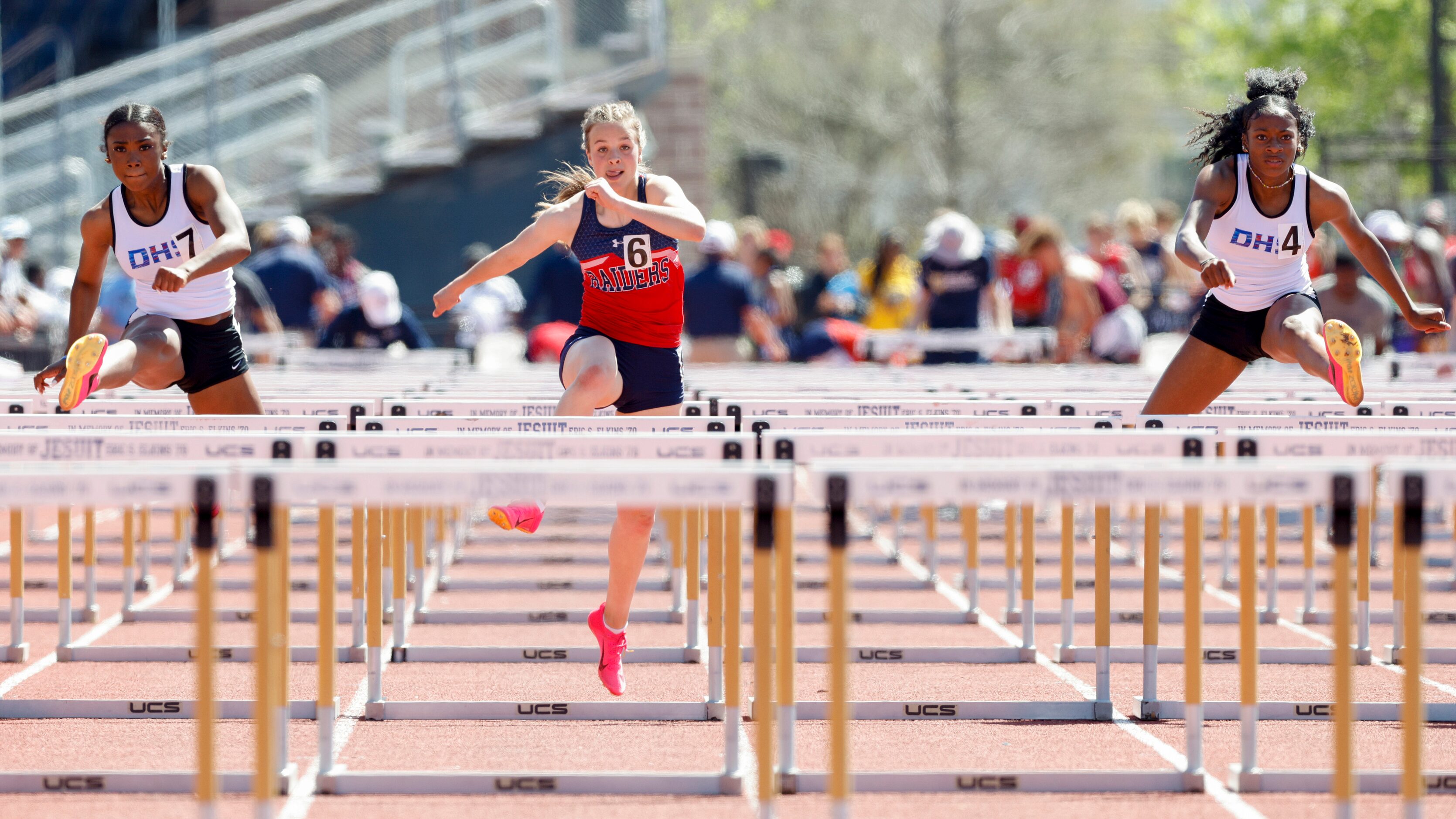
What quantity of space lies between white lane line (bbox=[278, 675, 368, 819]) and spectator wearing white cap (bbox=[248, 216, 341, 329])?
356 inches

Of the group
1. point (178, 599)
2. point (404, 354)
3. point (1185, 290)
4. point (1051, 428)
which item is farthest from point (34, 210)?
point (1051, 428)

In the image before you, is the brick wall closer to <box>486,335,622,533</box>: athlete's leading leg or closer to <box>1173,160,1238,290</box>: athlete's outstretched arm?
<box>1173,160,1238,290</box>: athlete's outstretched arm

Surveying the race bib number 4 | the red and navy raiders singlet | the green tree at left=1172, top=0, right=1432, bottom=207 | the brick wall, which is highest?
the green tree at left=1172, top=0, right=1432, bottom=207

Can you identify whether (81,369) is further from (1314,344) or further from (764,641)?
(1314,344)

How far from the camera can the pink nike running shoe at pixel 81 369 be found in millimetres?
6621

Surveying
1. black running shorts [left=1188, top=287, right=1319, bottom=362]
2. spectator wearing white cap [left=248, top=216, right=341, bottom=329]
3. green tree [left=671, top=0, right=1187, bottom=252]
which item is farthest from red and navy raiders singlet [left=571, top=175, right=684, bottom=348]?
green tree [left=671, top=0, right=1187, bottom=252]

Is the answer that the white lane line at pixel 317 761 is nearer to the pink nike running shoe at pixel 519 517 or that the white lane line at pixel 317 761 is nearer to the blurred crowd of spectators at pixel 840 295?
the pink nike running shoe at pixel 519 517

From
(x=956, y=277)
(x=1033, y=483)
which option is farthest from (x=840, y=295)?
(x=1033, y=483)

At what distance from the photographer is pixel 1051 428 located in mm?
6398

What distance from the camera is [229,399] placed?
293 inches

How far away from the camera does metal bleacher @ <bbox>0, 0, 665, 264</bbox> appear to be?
18891mm

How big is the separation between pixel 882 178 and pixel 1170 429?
45.1 meters

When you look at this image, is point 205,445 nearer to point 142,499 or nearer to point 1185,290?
point 142,499

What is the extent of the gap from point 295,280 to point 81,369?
375 inches
